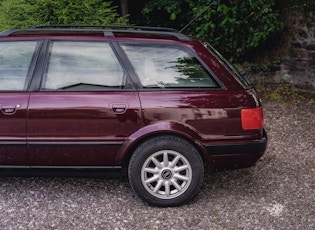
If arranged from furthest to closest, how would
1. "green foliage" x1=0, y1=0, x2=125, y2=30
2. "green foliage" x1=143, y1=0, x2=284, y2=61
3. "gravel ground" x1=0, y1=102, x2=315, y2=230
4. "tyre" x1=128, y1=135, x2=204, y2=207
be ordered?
"green foliage" x1=143, y1=0, x2=284, y2=61 → "green foliage" x1=0, y1=0, x2=125, y2=30 → "tyre" x1=128, y1=135, x2=204, y2=207 → "gravel ground" x1=0, y1=102, x2=315, y2=230

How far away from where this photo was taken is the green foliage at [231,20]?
25.2ft

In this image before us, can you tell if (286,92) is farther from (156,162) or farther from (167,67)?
(156,162)

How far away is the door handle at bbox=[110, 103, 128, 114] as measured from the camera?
3.69m

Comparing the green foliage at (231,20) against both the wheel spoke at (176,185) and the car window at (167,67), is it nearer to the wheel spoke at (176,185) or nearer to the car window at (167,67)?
the car window at (167,67)

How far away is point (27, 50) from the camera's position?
152 inches

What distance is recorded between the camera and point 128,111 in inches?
145

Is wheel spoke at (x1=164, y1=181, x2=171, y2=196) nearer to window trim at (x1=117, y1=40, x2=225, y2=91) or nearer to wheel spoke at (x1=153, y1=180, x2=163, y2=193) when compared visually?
wheel spoke at (x1=153, y1=180, x2=163, y2=193)

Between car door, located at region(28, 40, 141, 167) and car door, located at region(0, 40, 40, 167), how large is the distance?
9cm

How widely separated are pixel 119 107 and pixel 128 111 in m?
0.09

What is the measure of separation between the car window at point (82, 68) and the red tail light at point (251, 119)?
43.9 inches

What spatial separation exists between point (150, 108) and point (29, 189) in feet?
4.98

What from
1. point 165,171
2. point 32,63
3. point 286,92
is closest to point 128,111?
point 165,171

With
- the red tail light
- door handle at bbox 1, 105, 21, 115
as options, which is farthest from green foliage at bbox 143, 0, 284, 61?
door handle at bbox 1, 105, 21, 115

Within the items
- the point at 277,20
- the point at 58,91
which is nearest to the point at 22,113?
the point at 58,91
